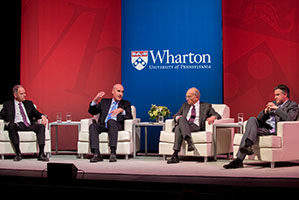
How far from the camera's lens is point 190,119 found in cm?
687

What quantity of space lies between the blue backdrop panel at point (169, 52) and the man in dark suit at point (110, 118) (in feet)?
Result: 2.99

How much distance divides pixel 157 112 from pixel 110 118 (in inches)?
29.6

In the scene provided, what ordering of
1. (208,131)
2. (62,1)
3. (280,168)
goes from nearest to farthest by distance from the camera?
(280,168), (208,131), (62,1)

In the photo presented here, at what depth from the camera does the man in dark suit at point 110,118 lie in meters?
6.69

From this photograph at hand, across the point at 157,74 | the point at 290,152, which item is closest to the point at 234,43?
the point at 157,74

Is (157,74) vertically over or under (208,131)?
over

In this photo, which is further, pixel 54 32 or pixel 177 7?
pixel 54 32

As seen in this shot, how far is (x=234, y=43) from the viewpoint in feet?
25.1

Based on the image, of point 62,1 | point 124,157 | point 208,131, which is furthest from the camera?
point 62,1

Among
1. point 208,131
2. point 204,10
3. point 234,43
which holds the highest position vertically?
point 204,10

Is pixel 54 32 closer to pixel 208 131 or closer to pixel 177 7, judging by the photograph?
pixel 177 7

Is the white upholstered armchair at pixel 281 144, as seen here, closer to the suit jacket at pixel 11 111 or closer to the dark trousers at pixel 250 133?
the dark trousers at pixel 250 133

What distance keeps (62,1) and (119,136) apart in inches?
120

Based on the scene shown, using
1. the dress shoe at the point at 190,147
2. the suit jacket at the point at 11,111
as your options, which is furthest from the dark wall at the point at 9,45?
the dress shoe at the point at 190,147
